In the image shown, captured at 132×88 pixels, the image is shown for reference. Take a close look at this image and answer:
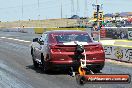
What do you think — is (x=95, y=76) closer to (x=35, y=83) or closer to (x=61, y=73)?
(x=35, y=83)

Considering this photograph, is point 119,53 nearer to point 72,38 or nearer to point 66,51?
point 72,38

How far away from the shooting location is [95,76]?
987 cm

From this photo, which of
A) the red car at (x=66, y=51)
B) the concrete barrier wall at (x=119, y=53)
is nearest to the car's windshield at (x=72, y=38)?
the red car at (x=66, y=51)

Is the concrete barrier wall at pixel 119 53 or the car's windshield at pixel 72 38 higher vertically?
the car's windshield at pixel 72 38

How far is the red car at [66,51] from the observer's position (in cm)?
1416

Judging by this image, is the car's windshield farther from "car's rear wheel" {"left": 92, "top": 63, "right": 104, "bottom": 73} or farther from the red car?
"car's rear wheel" {"left": 92, "top": 63, "right": 104, "bottom": 73}

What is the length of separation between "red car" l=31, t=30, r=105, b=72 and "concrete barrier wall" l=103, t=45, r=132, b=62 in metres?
5.42

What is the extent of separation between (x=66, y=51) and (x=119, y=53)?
7307 millimetres

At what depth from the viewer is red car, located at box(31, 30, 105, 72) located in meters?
14.2

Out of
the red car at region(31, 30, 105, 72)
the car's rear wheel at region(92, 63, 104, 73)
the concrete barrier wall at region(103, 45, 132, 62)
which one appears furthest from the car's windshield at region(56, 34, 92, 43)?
the concrete barrier wall at region(103, 45, 132, 62)

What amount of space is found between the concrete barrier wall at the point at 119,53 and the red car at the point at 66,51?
17.8ft

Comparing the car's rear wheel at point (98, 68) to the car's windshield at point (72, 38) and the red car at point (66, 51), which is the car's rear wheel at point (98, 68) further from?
the car's windshield at point (72, 38)

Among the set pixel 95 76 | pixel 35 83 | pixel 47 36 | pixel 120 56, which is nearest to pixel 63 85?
pixel 35 83

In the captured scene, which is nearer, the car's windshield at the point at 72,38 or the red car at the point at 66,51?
the red car at the point at 66,51
